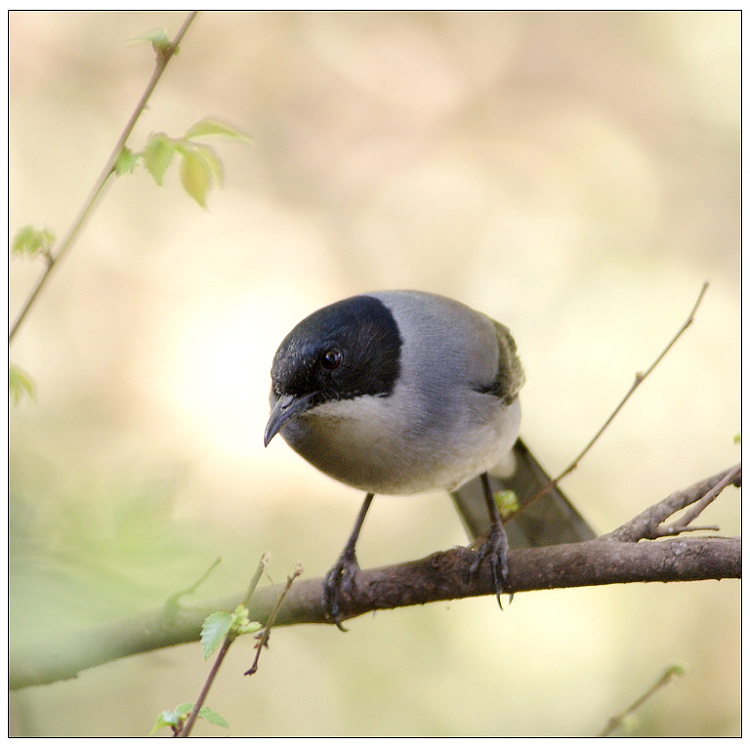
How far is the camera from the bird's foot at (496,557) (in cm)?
221

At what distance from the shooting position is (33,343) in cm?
329

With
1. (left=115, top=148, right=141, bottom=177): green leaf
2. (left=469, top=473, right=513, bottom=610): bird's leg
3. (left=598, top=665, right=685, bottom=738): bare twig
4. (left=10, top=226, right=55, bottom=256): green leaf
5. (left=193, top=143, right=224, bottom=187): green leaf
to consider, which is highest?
(left=193, top=143, right=224, bottom=187): green leaf

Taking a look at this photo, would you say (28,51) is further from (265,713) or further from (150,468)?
(265,713)

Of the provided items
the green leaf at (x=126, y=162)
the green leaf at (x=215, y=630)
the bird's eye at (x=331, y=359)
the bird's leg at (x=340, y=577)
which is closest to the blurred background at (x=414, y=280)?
the bird's leg at (x=340, y=577)

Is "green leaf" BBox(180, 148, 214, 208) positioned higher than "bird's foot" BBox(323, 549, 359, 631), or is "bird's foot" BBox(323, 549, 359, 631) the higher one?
"green leaf" BBox(180, 148, 214, 208)

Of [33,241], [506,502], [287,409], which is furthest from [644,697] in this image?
[33,241]

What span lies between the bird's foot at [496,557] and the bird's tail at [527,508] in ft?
1.14

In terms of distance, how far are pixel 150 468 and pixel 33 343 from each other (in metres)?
2.27

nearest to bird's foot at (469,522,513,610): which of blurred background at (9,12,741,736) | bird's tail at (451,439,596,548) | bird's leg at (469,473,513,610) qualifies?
bird's leg at (469,473,513,610)

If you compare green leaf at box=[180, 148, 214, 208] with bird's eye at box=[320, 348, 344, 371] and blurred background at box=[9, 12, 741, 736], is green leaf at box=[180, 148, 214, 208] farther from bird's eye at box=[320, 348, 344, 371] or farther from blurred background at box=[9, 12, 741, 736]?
blurred background at box=[9, 12, 741, 736]

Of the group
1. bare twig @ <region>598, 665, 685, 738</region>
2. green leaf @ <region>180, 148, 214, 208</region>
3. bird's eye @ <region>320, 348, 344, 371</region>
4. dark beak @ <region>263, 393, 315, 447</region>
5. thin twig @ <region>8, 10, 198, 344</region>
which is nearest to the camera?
thin twig @ <region>8, 10, 198, 344</region>

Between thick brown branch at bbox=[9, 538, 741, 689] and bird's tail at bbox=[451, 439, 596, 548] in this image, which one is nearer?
thick brown branch at bbox=[9, 538, 741, 689]

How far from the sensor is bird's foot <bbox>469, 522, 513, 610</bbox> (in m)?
2.21

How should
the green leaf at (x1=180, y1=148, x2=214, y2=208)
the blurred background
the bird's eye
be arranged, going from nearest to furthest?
the green leaf at (x1=180, y1=148, x2=214, y2=208) < the bird's eye < the blurred background
